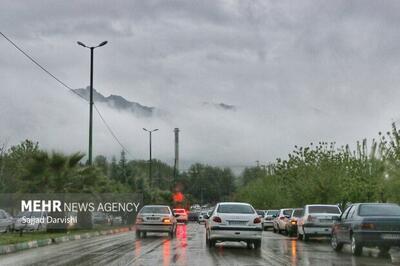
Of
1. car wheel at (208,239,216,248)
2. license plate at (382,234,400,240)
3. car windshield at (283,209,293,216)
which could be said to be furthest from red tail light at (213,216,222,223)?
car windshield at (283,209,293,216)

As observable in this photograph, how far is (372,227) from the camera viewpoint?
707 inches

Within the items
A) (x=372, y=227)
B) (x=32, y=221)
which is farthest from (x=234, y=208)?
(x=32, y=221)

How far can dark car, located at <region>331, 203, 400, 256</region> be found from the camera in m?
17.9

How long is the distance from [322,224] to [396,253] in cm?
647

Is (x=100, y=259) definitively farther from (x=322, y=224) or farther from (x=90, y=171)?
(x=90, y=171)

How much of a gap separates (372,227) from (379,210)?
1013mm

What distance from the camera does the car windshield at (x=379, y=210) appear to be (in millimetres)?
18609

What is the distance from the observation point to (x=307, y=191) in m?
48.9

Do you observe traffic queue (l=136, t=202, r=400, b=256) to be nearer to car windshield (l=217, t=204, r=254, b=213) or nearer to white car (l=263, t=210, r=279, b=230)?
car windshield (l=217, t=204, r=254, b=213)

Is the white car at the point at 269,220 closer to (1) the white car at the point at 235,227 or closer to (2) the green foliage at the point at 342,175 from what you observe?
(2) the green foliage at the point at 342,175

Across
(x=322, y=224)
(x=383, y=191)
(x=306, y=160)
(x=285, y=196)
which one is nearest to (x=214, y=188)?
(x=285, y=196)

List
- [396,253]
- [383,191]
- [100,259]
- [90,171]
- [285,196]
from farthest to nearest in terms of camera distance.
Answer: [285,196] → [383,191] → [90,171] → [396,253] → [100,259]

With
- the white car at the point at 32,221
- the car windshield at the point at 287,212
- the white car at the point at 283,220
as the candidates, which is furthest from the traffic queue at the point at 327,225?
the white car at the point at 32,221

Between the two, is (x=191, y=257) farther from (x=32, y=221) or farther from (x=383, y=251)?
(x=32, y=221)
